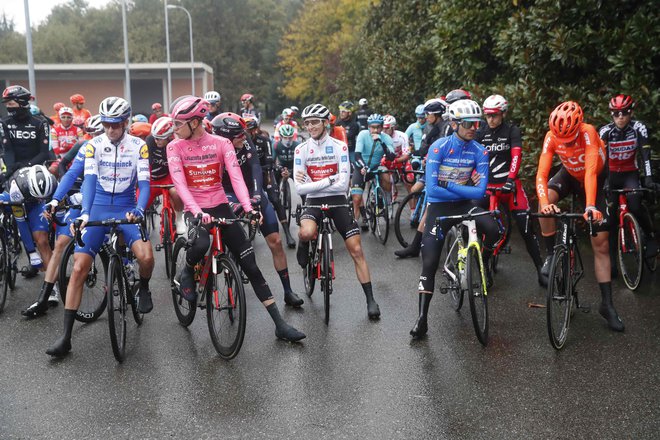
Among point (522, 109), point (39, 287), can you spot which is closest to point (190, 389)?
point (39, 287)

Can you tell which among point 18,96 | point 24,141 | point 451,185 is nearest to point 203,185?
point 451,185

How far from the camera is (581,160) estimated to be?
22.6 feet

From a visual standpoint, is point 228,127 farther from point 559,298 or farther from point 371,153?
point 371,153

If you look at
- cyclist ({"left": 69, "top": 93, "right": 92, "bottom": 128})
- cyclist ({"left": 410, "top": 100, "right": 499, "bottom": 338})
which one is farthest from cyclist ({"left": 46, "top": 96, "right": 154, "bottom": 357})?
cyclist ({"left": 69, "top": 93, "right": 92, "bottom": 128})

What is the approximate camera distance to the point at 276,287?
8.37m

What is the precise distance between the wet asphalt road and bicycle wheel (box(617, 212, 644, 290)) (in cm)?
Answer: 38

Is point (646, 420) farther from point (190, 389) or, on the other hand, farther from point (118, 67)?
point (118, 67)

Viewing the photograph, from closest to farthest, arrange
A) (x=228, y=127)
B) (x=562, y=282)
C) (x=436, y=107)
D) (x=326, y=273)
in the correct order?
(x=562, y=282), (x=326, y=273), (x=228, y=127), (x=436, y=107)

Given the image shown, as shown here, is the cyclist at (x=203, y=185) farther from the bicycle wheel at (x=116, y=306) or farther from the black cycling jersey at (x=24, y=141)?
the black cycling jersey at (x=24, y=141)

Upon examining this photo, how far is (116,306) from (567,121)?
450cm

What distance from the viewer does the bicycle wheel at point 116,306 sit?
18.1 feet

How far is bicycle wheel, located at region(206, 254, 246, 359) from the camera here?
5.66 meters

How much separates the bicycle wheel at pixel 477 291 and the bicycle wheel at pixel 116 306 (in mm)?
3012

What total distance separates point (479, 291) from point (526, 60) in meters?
6.31
